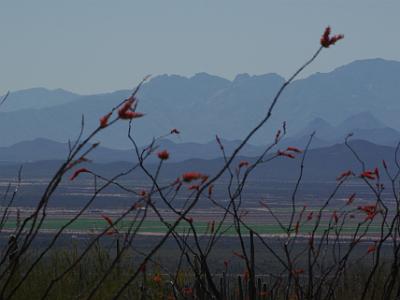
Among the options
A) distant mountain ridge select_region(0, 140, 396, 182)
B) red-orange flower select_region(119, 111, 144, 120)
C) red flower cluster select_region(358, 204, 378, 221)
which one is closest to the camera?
red-orange flower select_region(119, 111, 144, 120)

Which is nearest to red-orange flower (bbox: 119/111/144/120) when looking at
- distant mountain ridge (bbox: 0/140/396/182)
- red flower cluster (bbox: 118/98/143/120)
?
red flower cluster (bbox: 118/98/143/120)

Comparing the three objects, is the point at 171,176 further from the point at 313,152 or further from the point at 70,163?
the point at 70,163

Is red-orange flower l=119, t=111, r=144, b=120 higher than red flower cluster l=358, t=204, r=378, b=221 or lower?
higher

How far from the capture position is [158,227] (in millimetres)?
62750

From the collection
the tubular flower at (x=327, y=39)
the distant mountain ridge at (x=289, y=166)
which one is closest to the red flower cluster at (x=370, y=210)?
the tubular flower at (x=327, y=39)

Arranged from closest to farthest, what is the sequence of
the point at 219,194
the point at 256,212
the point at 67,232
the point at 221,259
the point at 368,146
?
1. the point at 221,259
2. the point at 67,232
3. the point at 256,212
4. the point at 219,194
5. the point at 368,146

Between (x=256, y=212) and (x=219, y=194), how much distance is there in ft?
58.8

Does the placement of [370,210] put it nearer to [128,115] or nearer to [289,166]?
[128,115]

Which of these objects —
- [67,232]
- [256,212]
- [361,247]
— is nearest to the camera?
[361,247]

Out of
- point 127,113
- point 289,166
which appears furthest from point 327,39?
point 289,166

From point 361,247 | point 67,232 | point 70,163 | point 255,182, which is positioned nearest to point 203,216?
point 67,232

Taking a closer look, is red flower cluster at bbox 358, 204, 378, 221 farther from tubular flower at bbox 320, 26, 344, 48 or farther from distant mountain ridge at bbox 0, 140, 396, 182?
distant mountain ridge at bbox 0, 140, 396, 182

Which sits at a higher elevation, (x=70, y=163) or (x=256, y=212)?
(x=70, y=163)

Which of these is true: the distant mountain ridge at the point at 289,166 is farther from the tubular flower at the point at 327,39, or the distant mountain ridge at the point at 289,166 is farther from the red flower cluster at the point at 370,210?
the tubular flower at the point at 327,39
